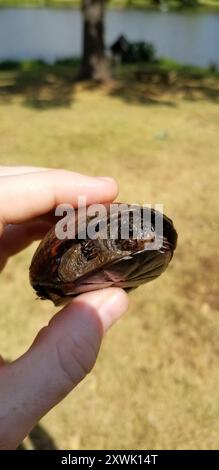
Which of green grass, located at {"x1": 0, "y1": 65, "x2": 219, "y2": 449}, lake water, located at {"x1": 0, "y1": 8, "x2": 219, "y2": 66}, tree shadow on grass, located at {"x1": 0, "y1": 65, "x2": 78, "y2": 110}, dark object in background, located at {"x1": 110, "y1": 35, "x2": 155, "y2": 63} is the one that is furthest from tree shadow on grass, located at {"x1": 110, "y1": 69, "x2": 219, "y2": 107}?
lake water, located at {"x1": 0, "y1": 8, "x2": 219, "y2": 66}

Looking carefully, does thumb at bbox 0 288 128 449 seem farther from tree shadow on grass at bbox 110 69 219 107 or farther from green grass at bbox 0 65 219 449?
tree shadow on grass at bbox 110 69 219 107

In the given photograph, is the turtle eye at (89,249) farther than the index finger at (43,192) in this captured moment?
No

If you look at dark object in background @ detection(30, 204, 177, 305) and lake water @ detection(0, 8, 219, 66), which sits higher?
dark object in background @ detection(30, 204, 177, 305)

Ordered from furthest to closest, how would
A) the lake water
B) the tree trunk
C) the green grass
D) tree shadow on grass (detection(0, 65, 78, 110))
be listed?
the lake water → the tree trunk → tree shadow on grass (detection(0, 65, 78, 110)) → the green grass

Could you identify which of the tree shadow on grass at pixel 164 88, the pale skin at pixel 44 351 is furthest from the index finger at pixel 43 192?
the tree shadow on grass at pixel 164 88

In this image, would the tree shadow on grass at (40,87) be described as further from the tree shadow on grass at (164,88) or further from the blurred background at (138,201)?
the tree shadow on grass at (164,88)

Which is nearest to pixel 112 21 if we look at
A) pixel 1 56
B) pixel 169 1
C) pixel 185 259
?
pixel 1 56
